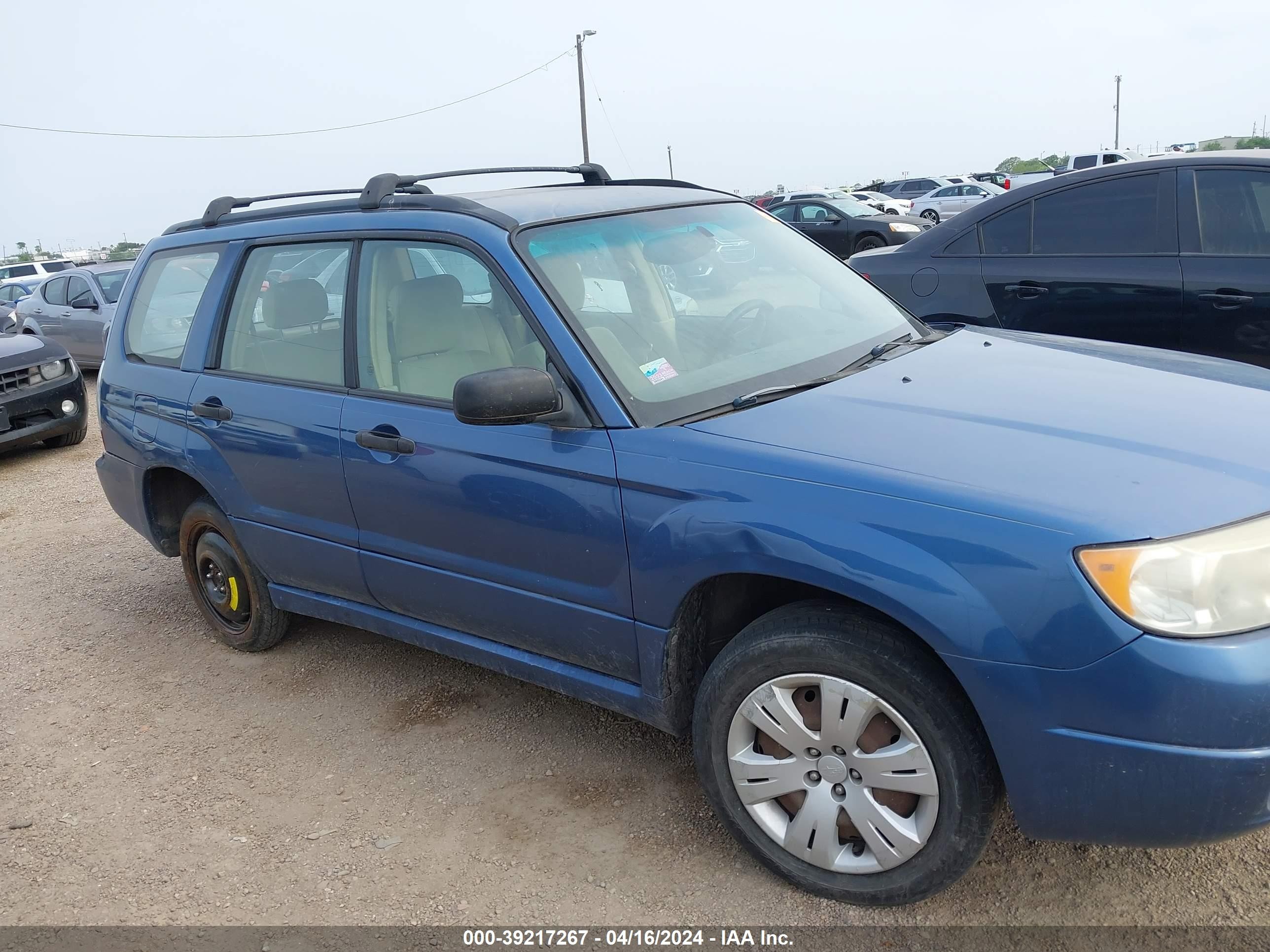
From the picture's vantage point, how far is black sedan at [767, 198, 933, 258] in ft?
62.9

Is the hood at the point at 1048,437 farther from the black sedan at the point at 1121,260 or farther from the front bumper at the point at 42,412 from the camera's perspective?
the front bumper at the point at 42,412

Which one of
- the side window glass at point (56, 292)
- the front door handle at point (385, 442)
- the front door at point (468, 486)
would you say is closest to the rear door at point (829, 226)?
the side window glass at point (56, 292)

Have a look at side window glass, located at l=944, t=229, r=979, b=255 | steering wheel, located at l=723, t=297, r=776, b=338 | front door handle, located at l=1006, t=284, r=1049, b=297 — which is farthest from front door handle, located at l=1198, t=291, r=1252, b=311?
steering wheel, located at l=723, t=297, r=776, b=338

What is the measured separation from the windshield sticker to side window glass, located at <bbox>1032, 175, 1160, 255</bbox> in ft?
10.7

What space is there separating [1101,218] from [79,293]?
38.4ft

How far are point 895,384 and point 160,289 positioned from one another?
3.22m

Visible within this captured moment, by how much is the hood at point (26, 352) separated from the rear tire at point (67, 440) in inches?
26.4

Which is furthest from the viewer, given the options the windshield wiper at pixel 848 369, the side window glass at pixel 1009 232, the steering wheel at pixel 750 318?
the side window glass at pixel 1009 232

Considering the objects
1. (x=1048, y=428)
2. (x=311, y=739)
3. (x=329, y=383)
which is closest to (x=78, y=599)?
(x=311, y=739)

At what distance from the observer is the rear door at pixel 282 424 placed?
3.54m

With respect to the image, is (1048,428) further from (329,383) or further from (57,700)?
(57,700)

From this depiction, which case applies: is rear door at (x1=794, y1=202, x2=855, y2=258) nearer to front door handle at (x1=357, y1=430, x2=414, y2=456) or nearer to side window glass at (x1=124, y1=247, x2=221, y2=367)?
side window glass at (x1=124, y1=247, x2=221, y2=367)

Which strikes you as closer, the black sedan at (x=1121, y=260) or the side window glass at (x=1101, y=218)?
the black sedan at (x=1121, y=260)

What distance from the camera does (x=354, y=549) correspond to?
354cm
